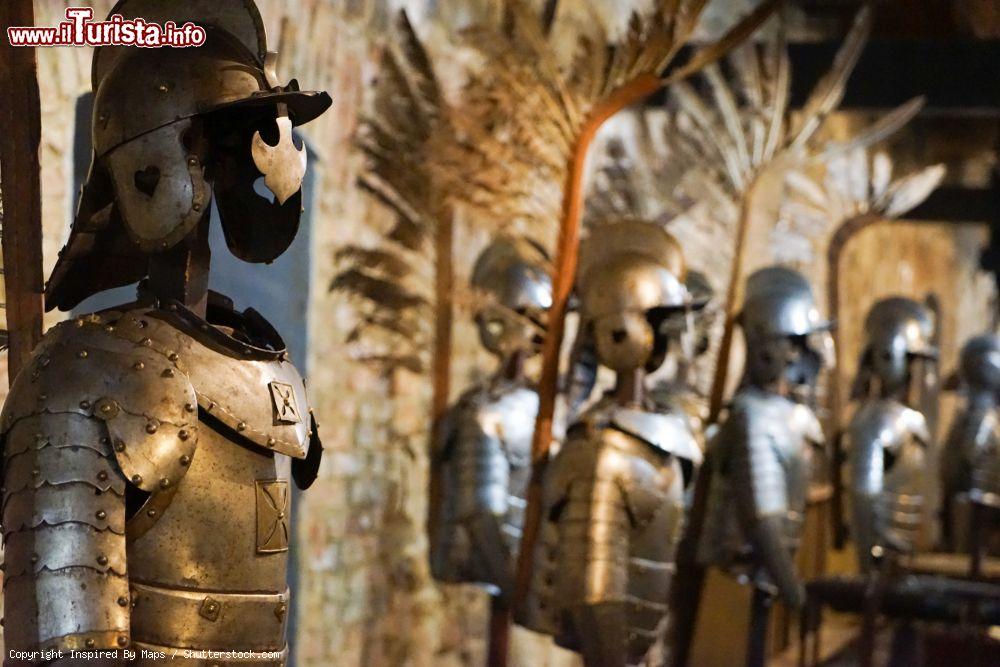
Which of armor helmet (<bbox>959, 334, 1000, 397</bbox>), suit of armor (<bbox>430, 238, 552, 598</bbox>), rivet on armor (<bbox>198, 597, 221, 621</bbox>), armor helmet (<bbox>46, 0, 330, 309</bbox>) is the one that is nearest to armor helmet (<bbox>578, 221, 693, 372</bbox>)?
suit of armor (<bbox>430, 238, 552, 598</bbox>)

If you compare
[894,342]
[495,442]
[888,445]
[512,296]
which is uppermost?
[894,342]

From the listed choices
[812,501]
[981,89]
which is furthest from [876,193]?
[812,501]

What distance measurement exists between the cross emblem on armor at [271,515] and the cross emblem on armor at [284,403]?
123 millimetres

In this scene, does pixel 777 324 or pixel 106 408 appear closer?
pixel 106 408

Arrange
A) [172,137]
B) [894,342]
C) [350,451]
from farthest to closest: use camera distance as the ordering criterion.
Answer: [894,342], [350,451], [172,137]

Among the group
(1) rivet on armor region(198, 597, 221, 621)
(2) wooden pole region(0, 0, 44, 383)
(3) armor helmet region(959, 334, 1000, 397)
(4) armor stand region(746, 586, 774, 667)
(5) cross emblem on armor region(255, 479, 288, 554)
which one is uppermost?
(3) armor helmet region(959, 334, 1000, 397)

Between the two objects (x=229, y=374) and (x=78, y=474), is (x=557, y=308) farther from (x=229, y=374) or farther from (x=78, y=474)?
(x=78, y=474)

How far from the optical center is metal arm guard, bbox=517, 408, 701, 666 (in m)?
4.81

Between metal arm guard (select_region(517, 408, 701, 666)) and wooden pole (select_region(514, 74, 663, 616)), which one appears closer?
metal arm guard (select_region(517, 408, 701, 666))

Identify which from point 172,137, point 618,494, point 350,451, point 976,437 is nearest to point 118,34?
point 172,137

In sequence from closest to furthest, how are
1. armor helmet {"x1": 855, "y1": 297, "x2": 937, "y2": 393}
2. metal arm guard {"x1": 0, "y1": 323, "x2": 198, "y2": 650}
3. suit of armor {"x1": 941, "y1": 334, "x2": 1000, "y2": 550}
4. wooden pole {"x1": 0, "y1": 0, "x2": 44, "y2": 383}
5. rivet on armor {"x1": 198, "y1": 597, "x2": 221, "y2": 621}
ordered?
metal arm guard {"x1": 0, "y1": 323, "x2": 198, "y2": 650} < rivet on armor {"x1": 198, "y1": 597, "x2": 221, "y2": 621} < wooden pole {"x1": 0, "y1": 0, "x2": 44, "y2": 383} < armor helmet {"x1": 855, "y1": 297, "x2": 937, "y2": 393} < suit of armor {"x1": 941, "y1": 334, "x2": 1000, "y2": 550}

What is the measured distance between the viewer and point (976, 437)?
31.0 feet

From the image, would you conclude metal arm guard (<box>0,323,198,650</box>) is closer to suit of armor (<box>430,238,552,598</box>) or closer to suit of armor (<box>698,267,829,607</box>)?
suit of armor (<box>430,238,552,598</box>)

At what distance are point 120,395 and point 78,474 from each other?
163mm
